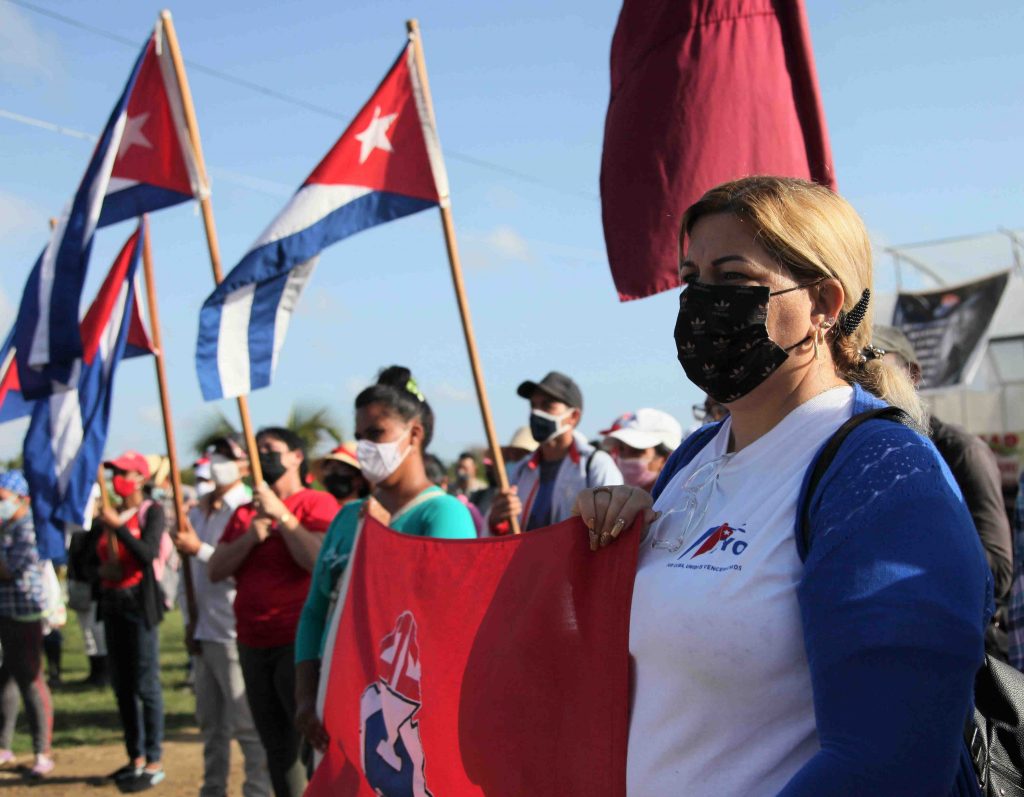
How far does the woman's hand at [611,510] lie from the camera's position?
2.04 metres

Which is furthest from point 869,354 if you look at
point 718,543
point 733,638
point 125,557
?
point 125,557

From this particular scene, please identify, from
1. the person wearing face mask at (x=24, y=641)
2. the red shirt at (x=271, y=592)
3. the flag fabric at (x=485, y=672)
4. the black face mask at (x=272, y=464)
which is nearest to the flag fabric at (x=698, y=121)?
the flag fabric at (x=485, y=672)

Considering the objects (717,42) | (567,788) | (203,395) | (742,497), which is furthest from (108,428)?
(742,497)

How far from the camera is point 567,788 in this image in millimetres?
2174

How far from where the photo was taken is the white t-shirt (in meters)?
1.58

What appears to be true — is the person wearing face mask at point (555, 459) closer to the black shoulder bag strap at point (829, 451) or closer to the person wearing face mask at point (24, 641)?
the person wearing face mask at point (24, 641)

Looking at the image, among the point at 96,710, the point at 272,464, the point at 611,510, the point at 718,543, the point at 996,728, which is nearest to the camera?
the point at 718,543

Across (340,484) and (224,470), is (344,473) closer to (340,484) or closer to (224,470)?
(340,484)

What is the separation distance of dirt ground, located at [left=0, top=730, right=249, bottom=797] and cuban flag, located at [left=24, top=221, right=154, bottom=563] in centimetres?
174

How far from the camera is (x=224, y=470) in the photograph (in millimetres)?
7285

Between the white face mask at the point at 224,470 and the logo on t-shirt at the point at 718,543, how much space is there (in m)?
5.90

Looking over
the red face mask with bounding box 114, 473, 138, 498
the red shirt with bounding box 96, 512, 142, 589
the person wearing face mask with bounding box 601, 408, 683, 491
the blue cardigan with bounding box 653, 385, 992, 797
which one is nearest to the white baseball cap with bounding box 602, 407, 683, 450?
the person wearing face mask with bounding box 601, 408, 683, 491

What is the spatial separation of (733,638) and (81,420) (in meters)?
6.43

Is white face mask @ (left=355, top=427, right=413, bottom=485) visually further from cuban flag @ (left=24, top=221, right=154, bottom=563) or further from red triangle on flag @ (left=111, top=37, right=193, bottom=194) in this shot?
cuban flag @ (left=24, top=221, right=154, bottom=563)
